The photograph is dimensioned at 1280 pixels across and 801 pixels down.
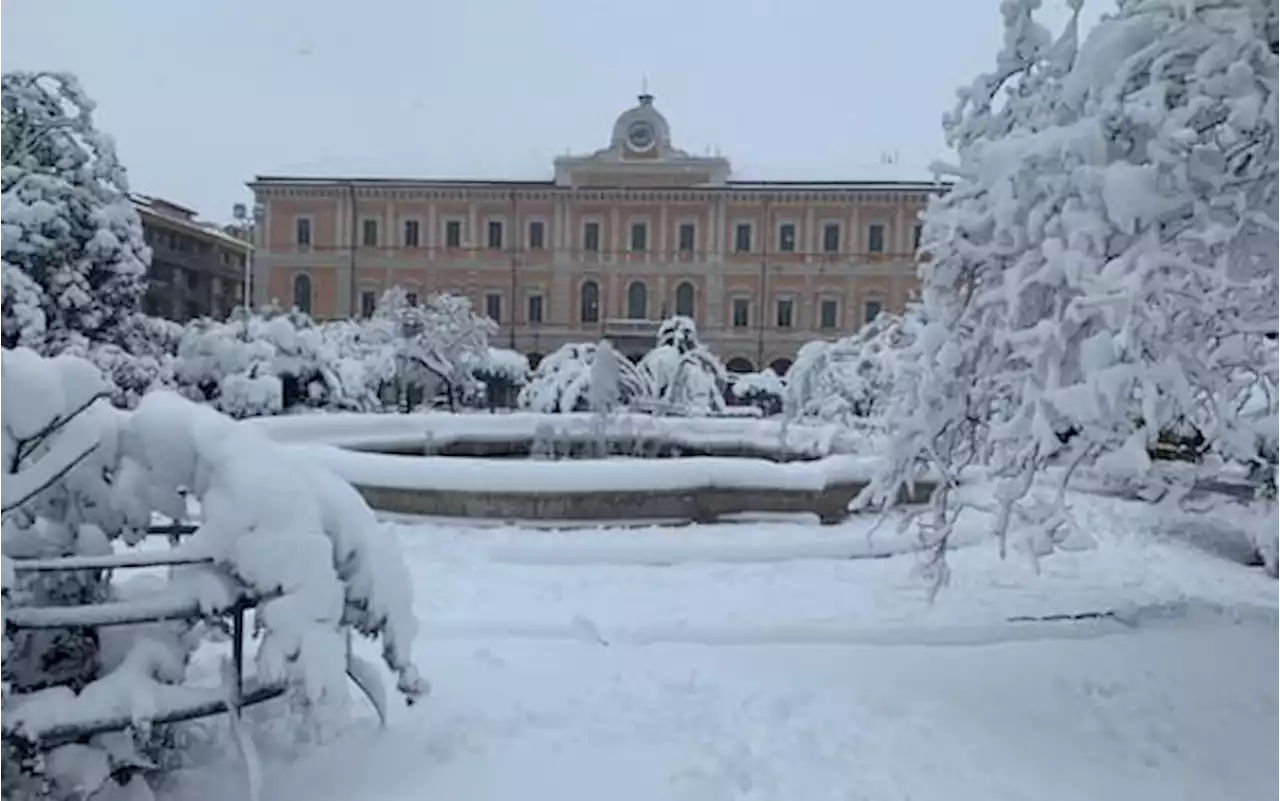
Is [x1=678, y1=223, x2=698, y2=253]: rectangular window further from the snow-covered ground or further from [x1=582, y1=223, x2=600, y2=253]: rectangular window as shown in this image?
the snow-covered ground

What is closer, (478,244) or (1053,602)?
(1053,602)

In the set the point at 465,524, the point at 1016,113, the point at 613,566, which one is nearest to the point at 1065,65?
the point at 1016,113

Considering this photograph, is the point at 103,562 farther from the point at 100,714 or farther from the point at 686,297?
the point at 686,297

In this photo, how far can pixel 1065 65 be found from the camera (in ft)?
15.5

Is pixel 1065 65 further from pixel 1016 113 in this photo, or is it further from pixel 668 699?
pixel 668 699

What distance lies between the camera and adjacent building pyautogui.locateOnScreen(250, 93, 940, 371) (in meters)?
41.5

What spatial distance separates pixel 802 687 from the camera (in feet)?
14.6

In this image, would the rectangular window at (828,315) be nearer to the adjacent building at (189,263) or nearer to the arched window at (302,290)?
the arched window at (302,290)

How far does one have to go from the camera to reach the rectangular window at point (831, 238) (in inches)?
1635

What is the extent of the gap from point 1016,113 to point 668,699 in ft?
9.01

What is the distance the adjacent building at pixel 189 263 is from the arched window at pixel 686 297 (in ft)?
52.1

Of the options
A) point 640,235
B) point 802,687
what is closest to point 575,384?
point 802,687

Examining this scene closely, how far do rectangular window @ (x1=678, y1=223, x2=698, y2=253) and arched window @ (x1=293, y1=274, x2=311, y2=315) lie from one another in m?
13.6

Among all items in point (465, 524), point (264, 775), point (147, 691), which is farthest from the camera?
point (465, 524)
